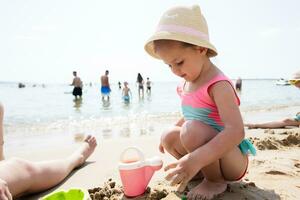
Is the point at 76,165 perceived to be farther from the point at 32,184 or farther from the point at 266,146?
the point at 266,146

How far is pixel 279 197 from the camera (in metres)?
1.72

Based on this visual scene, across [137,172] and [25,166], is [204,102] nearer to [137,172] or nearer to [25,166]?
[137,172]

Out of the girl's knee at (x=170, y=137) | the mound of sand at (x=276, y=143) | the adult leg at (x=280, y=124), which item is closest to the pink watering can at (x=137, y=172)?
the girl's knee at (x=170, y=137)

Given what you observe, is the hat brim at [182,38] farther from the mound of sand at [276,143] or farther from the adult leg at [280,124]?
the adult leg at [280,124]

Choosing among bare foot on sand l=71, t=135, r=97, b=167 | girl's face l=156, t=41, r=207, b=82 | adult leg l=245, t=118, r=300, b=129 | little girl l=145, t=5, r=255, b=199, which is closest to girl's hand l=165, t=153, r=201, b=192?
little girl l=145, t=5, r=255, b=199

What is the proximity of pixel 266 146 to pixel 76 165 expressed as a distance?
204 centimetres

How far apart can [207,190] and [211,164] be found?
6.2 inches

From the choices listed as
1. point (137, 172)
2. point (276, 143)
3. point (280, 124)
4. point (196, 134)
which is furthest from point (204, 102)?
point (280, 124)

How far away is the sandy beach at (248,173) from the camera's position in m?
1.81

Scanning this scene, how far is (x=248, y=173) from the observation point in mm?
2188

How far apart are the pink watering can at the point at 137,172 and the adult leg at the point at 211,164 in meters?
0.26

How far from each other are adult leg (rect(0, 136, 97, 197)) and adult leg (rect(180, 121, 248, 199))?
1.04 m

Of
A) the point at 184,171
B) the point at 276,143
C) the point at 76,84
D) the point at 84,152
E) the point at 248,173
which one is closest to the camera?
the point at 184,171

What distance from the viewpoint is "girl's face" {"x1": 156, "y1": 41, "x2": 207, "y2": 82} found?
1.74m
